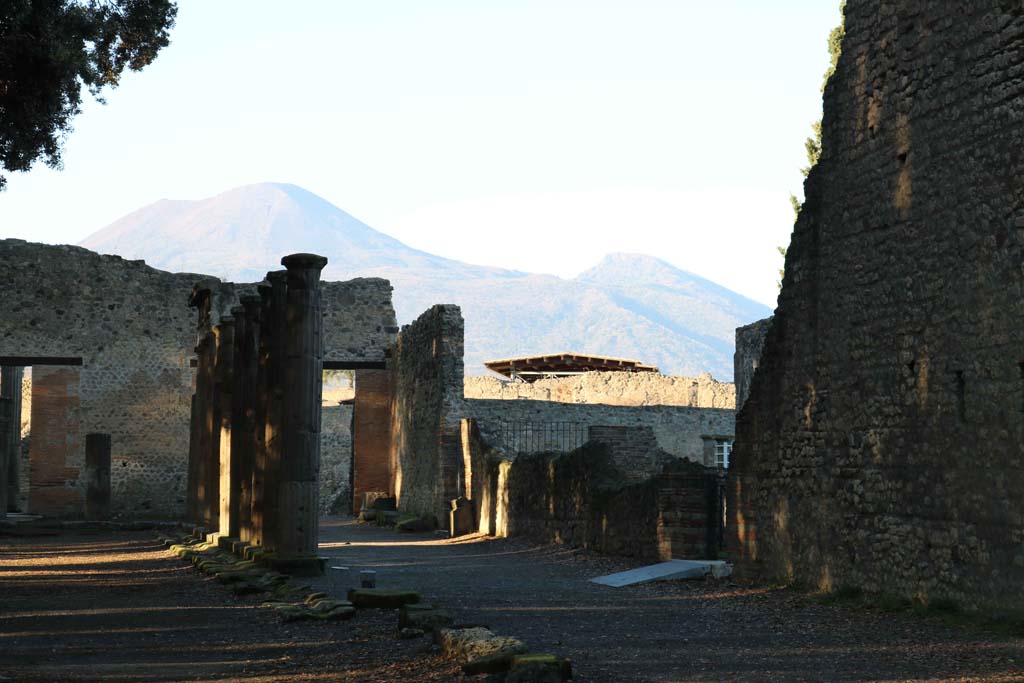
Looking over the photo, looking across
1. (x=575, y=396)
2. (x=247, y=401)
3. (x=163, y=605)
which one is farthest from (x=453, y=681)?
(x=575, y=396)

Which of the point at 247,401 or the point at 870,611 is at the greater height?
the point at 247,401

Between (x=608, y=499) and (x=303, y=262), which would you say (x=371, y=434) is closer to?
(x=608, y=499)

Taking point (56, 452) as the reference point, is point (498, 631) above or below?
below

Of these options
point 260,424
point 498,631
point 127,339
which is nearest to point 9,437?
point 127,339

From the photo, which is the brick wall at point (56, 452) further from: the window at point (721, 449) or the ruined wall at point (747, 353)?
the window at point (721, 449)

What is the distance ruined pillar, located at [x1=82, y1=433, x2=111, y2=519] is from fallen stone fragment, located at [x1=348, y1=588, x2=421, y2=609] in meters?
16.9

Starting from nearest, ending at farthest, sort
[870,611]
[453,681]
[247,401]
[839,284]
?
1. [453,681]
2. [870,611]
3. [839,284]
4. [247,401]

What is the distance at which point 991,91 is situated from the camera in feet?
31.6

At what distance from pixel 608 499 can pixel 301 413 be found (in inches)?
160

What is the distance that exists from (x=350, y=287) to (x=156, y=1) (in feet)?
48.2

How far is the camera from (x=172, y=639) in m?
9.80

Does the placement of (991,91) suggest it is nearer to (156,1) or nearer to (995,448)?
(995,448)

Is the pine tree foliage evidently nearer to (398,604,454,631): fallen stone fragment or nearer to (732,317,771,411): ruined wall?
(398,604,454,631): fallen stone fragment

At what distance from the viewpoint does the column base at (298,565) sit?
14086 mm
